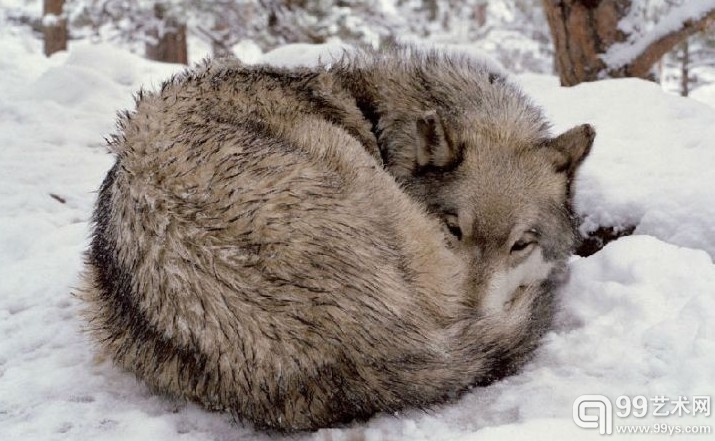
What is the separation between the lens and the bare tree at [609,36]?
273 inches

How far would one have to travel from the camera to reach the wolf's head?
11.4ft

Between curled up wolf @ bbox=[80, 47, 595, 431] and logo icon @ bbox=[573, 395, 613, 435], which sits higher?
curled up wolf @ bbox=[80, 47, 595, 431]

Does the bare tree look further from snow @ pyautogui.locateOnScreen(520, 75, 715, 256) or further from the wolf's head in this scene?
the wolf's head

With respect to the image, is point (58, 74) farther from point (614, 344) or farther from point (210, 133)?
point (614, 344)

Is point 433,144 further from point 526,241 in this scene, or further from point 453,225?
point 526,241

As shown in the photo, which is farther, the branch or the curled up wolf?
the branch

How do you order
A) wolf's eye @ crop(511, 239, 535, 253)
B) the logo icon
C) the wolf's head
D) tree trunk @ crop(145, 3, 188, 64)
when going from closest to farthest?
the logo icon → the wolf's head → wolf's eye @ crop(511, 239, 535, 253) → tree trunk @ crop(145, 3, 188, 64)

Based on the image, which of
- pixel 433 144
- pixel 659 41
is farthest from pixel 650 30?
pixel 433 144

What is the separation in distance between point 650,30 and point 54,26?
12.7 meters

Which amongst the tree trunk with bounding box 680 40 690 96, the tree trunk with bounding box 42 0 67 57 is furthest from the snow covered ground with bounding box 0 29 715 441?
the tree trunk with bounding box 680 40 690 96

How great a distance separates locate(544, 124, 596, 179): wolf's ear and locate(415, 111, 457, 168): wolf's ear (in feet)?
2.10

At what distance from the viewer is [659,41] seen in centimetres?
699

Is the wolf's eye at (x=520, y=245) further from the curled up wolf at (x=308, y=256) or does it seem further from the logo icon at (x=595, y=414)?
the logo icon at (x=595, y=414)

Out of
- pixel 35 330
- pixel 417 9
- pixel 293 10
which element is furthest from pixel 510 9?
pixel 35 330
